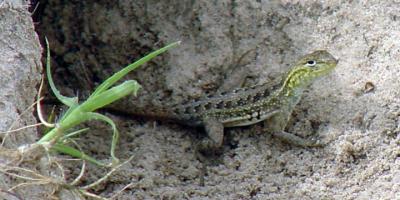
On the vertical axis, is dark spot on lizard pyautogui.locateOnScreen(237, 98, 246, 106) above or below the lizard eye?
below

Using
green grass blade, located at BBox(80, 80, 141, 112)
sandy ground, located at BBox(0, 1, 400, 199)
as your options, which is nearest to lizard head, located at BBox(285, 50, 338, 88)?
sandy ground, located at BBox(0, 1, 400, 199)

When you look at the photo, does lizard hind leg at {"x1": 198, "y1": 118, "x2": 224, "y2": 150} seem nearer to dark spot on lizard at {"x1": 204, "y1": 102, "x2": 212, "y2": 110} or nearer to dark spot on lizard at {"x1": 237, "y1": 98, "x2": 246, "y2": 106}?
dark spot on lizard at {"x1": 204, "y1": 102, "x2": 212, "y2": 110}

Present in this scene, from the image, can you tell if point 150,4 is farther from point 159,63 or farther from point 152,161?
point 152,161

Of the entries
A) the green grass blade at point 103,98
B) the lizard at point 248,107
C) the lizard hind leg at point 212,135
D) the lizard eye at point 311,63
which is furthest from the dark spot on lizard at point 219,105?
the green grass blade at point 103,98

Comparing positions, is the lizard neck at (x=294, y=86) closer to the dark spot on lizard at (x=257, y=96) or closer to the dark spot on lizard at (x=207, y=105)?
the dark spot on lizard at (x=257, y=96)

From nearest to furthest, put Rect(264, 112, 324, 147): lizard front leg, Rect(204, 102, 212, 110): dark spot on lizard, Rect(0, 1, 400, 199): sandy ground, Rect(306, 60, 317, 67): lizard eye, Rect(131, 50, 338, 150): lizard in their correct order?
Rect(0, 1, 400, 199): sandy ground
Rect(264, 112, 324, 147): lizard front leg
Rect(306, 60, 317, 67): lizard eye
Rect(131, 50, 338, 150): lizard
Rect(204, 102, 212, 110): dark spot on lizard

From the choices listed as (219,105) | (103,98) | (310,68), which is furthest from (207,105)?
(103,98)

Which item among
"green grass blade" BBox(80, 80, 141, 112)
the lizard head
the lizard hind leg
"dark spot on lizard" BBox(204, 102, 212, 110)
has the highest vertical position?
the lizard head

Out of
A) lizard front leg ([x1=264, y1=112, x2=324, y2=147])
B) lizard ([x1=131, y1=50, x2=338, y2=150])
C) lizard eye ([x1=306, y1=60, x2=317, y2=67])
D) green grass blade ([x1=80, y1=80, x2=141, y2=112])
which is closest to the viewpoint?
green grass blade ([x1=80, y1=80, x2=141, y2=112])
